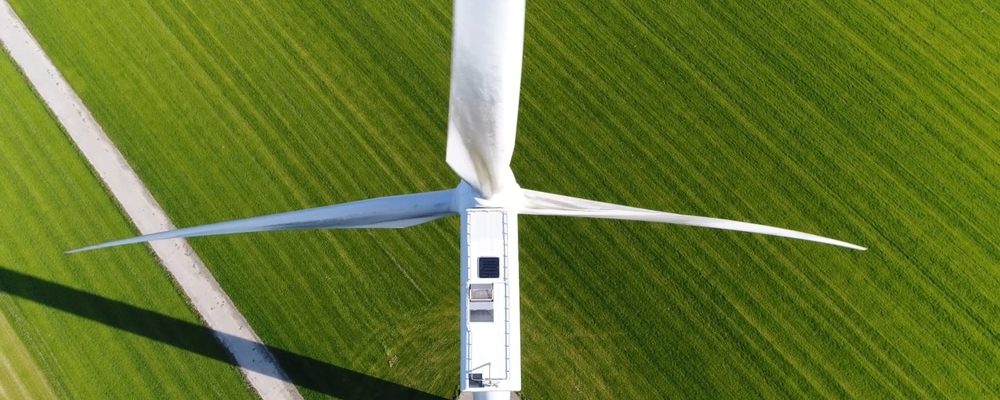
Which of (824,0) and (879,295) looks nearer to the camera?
(879,295)

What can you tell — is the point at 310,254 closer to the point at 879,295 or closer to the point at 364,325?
the point at 364,325

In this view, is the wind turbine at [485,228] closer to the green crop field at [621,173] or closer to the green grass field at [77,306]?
the green crop field at [621,173]

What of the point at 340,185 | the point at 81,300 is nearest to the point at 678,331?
the point at 340,185

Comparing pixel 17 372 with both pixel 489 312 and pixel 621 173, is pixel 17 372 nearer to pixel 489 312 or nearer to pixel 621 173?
pixel 489 312

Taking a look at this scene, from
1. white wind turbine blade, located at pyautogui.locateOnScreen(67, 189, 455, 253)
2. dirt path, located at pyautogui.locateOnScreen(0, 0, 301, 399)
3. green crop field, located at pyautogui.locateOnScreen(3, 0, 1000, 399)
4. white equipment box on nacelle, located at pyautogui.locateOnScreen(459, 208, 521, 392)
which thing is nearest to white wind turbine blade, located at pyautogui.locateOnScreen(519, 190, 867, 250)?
white equipment box on nacelle, located at pyautogui.locateOnScreen(459, 208, 521, 392)

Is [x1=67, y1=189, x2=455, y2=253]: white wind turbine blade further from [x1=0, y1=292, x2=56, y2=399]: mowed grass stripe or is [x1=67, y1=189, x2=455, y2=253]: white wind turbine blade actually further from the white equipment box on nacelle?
[x1=0, y1=292, x2=56, y2=399]: mowed grass stripe

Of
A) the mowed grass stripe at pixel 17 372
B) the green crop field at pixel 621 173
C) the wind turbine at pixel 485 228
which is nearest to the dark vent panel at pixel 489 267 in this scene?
the wind turbine at pixel 485 228

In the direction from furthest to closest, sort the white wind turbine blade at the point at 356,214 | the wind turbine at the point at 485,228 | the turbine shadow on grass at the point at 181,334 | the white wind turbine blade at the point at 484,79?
the turbine shadow on grass at the point at 181,334 → the white wind turbine blade at the point at 356,214 → the wind turbine at the point at 485,228 → the white wind turbine blade at the point at 484,79
